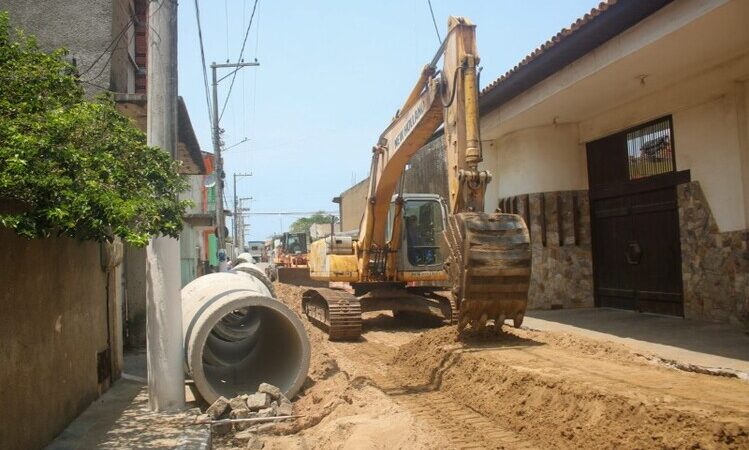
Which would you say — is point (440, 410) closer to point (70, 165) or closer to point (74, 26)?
point (70, 165)

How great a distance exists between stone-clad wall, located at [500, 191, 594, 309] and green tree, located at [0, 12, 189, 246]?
32.5ft

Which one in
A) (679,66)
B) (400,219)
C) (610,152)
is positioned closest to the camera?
(679,66)

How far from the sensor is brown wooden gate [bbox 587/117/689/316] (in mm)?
11484

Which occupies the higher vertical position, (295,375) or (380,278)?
(380,278)

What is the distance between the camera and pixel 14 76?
17.9 ft

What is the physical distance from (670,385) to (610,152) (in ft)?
29.4

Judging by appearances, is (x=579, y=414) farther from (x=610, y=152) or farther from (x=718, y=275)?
(x=610, y=152)

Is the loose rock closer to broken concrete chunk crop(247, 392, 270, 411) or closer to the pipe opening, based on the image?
broken concrete chunk crop(247, 392, 270, 411)

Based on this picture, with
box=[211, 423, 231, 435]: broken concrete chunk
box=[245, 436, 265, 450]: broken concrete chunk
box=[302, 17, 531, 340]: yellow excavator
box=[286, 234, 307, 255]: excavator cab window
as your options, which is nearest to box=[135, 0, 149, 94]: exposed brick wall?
box=[302, 17, 531, 340]: yellow excavator

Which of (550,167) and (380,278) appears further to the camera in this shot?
(550,167)

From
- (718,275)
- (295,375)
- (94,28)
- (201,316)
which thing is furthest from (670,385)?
(94,28)

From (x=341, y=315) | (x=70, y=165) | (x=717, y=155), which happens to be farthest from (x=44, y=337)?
(x=717, y=155)

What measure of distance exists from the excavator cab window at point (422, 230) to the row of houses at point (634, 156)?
2.81 meters

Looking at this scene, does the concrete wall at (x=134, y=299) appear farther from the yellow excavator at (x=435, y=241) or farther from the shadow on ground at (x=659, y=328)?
the shadow on ground at (x=659, y=328)
